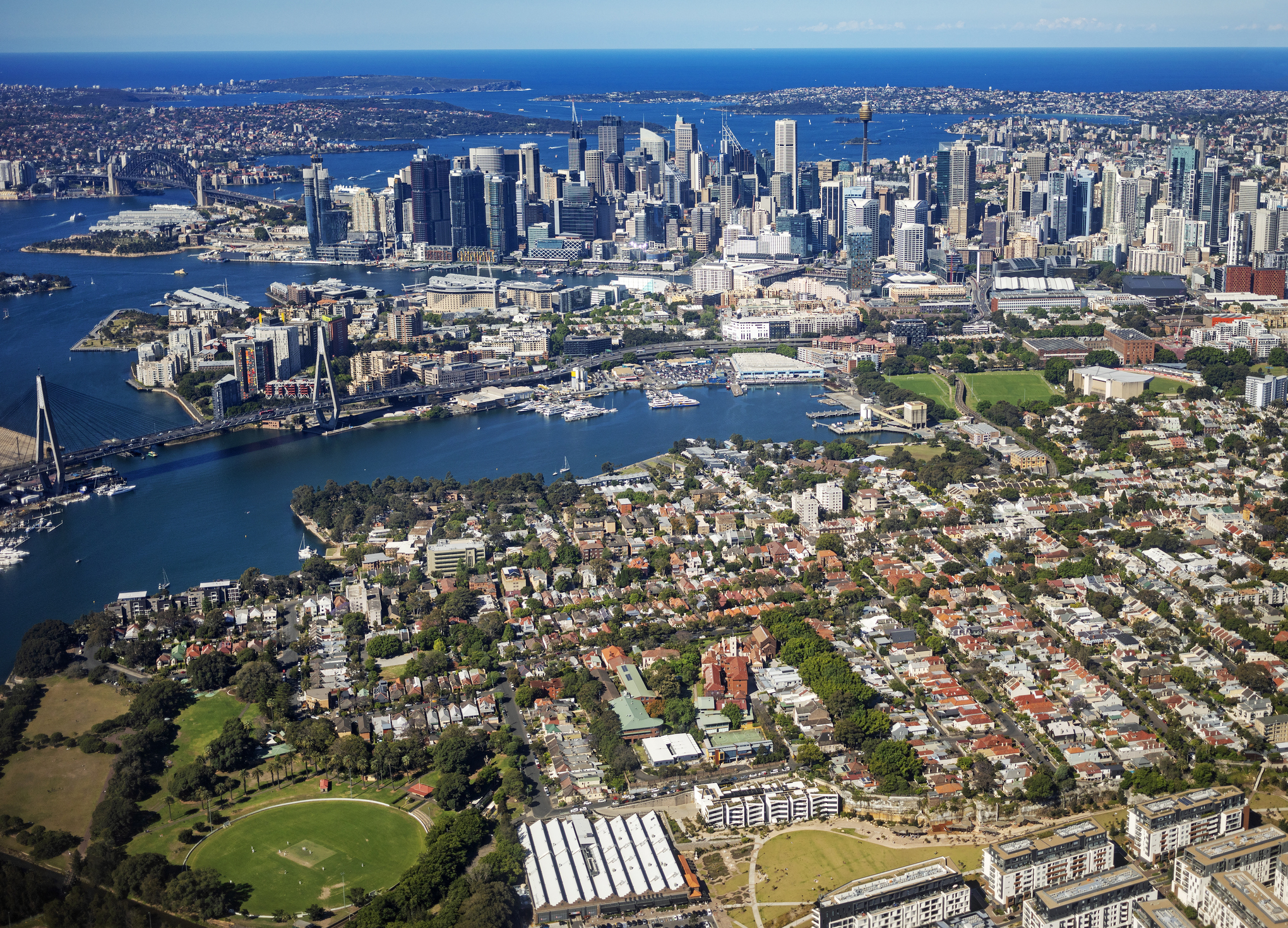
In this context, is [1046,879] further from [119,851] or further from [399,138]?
[399,138]

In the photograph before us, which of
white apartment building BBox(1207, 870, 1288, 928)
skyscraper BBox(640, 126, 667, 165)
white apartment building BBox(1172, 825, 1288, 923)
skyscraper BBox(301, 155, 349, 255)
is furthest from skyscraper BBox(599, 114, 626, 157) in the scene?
white apartment building BBox(1207, 870, 1288, 928)

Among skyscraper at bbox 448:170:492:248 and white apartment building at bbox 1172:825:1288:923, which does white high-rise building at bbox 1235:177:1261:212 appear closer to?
skyscraper at bbox 448:170:492:248

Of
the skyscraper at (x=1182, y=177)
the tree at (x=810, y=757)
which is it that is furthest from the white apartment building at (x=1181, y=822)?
the skyscraper at (x=1182, y=177)

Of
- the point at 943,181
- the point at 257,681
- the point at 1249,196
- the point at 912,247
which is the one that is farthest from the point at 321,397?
the point at 1249,196

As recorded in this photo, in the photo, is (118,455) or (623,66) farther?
(623,66)

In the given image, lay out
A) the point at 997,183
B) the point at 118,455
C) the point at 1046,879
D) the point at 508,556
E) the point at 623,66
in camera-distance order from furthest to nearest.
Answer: the point at 623,66 < the point at 997,183 < the point at 118,455 < the point at 508,556 < the point at 1046,879

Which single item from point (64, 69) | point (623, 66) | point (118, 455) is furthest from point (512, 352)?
point (623, 66)
